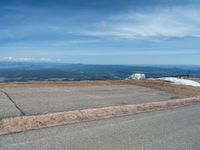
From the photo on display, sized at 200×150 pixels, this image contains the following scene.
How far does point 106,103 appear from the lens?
11.8 meters

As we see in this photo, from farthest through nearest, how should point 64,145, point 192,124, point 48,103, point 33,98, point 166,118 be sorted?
point 33,98 < point 48,103 < point 166,118 < point 192,124 < point 64,145

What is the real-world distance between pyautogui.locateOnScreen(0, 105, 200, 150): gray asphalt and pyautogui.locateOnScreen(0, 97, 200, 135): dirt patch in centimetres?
48

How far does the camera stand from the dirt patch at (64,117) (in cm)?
724

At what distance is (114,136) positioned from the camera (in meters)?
6.84

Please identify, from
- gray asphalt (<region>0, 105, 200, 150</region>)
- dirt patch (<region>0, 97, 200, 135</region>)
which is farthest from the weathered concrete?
gray asphalt (<region>0, 105, 200, 150</region>)

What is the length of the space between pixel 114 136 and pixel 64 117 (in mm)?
2307

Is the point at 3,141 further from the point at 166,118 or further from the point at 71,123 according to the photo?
the point at 166,118

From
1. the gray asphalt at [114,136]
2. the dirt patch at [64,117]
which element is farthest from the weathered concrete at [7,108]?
the gray asphalt at [114,136]

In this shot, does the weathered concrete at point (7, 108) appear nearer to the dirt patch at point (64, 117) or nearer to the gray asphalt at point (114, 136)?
the dirt patch at point (64, 117)

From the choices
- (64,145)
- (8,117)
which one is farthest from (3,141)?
(8,117)

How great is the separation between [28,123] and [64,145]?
2.10 metres

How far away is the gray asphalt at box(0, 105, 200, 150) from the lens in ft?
19.4

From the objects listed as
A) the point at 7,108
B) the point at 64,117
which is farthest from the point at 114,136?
the point at 7,108

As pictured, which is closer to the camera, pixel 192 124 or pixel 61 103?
pixel 192 124
